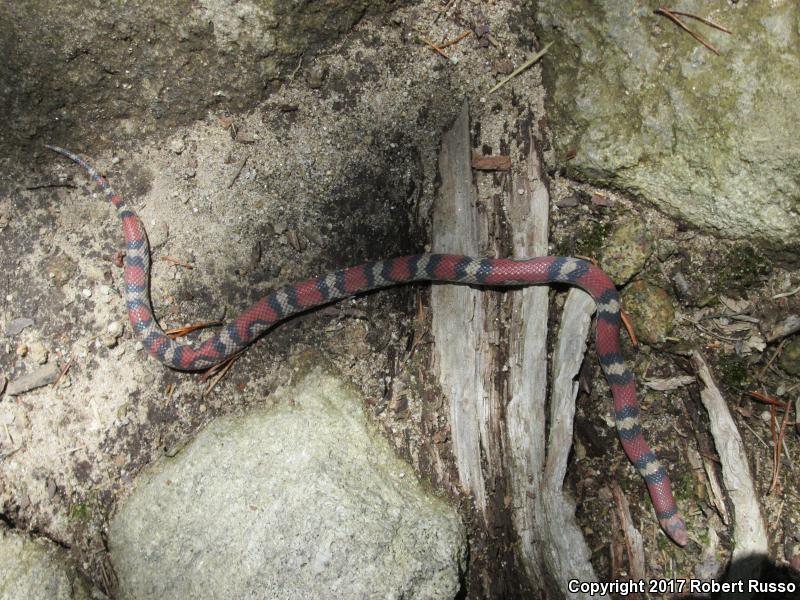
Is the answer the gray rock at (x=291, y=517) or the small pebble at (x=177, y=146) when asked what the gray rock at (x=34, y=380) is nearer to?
the gray rock at (x=291, y=517)

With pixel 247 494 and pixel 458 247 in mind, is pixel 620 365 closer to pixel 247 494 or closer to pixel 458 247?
pixel 458 247

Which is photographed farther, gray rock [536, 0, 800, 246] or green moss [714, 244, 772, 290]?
green moss [714, 244, 772, 290]

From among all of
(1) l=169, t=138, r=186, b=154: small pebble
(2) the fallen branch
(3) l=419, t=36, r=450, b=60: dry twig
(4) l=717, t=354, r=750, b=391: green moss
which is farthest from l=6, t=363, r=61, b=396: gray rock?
(4) l=717, t=354, r=750, b=391: green moss

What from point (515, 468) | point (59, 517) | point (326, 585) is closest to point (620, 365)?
point (515, 468)

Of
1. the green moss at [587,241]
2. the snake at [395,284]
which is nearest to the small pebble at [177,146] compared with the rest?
the snake at [395,284]

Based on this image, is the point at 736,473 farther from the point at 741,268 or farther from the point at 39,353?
the point at 39,353

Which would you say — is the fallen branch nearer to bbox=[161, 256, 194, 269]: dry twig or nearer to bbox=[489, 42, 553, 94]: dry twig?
bbox=[489, 42, 553, 94]: dry twig
